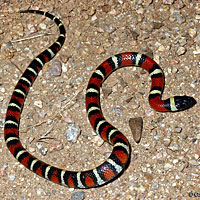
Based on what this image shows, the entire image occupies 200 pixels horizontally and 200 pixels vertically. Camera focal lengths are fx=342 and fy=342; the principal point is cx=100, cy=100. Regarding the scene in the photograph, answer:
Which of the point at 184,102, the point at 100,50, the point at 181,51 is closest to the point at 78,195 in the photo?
the point at 184,102

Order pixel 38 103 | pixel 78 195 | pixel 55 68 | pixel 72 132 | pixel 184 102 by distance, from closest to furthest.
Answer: pixel 78 195 → pixel 184 102 → pixel 72 132 → pixel 38 103 → pixel 55 68

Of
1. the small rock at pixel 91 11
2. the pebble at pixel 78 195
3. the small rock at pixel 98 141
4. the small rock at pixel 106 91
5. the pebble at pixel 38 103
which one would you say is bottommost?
the pebble at pixel 78 195

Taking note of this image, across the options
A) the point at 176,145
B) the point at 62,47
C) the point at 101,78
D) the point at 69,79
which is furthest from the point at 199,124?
the point at 62,47

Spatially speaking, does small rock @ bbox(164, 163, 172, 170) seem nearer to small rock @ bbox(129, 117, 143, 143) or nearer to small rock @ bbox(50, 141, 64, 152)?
small rock @ bbox(129, 117, 143, 143)

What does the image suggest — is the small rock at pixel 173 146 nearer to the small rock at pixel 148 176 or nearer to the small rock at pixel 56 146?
the small rock at pixel 148 176

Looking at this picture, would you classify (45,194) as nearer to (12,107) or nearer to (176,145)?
(12,107)

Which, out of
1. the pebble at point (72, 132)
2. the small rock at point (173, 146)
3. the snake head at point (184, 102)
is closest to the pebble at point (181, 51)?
the snake head at point (184, 102)

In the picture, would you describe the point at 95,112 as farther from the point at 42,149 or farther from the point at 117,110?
the point at 42,149
